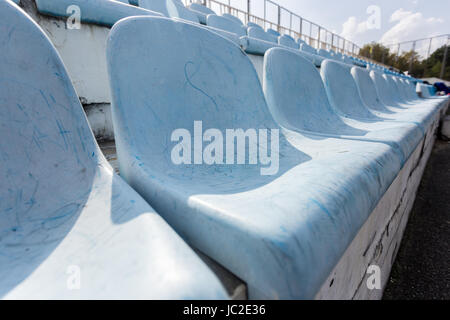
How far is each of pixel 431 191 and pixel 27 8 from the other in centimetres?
337

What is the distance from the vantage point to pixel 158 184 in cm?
40

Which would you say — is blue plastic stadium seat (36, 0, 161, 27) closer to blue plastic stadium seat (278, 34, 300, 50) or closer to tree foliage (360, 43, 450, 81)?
blue plastic stadium seat (278, 34, 300, 50)

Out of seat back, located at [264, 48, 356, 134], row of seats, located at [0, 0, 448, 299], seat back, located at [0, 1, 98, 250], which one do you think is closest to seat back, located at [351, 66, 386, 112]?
seat back, located at [264, 48, 356, 134]

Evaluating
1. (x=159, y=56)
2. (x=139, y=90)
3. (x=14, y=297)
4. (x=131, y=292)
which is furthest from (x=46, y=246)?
(x=159, y=56)

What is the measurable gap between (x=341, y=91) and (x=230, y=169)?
4.36 feet

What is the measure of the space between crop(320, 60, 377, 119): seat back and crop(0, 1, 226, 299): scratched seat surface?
139 cm

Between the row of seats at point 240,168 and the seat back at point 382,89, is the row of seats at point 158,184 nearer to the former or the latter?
the row of seats at point 240,168

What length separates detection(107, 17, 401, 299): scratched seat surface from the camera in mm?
268

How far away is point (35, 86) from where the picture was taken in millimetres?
464

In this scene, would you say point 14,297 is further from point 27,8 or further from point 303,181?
point 27,8
